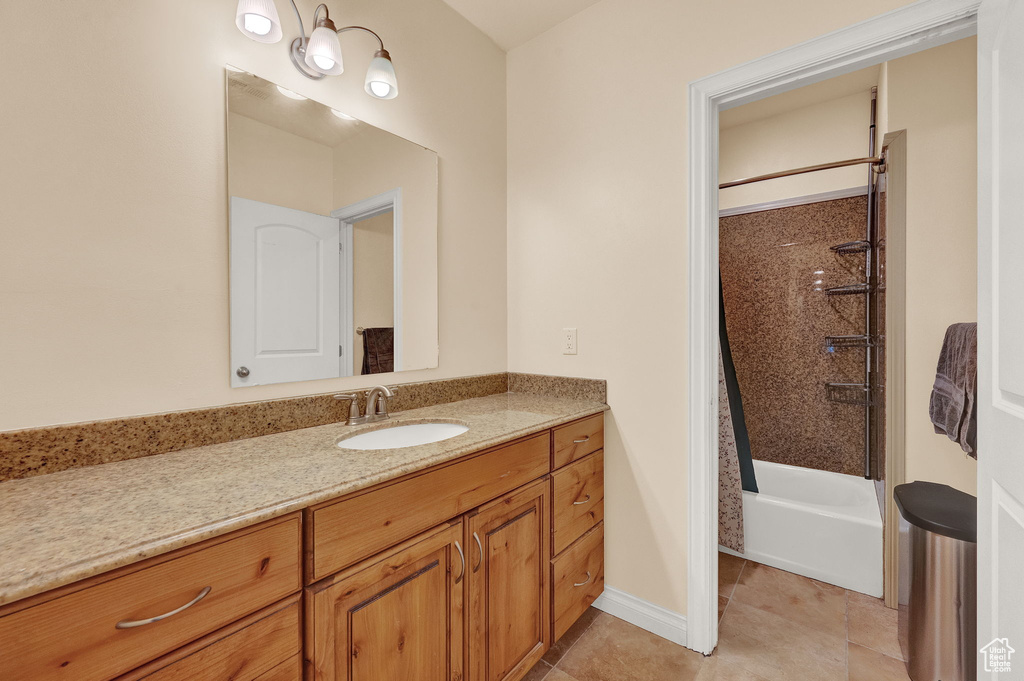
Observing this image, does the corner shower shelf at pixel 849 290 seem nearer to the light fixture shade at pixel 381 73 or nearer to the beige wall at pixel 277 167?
the light fixture shade at pixel 381 73

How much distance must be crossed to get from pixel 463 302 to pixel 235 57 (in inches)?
44.4

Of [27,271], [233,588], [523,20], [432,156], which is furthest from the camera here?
[523,20]

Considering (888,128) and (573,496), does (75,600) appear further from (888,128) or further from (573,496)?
(888,128)

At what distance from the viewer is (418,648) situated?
1067 millimetres

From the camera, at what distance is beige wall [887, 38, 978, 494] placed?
5.57ft

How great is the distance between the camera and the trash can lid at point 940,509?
4.48 ft

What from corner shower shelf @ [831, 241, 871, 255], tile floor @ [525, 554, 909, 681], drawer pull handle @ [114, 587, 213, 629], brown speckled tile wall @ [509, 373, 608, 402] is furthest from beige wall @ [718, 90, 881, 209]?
drawer pull handle @ [114, 587, 213, 629]

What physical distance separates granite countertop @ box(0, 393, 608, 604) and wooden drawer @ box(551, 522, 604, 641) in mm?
613

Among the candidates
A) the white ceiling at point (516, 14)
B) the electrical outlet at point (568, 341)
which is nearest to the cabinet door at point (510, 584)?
the electrical outlet at point (568, 341)

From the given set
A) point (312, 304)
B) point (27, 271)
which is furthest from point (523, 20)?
point (27, 271)

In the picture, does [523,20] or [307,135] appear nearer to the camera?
[307,135]

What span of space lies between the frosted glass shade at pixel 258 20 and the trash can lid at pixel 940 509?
248 centimetres

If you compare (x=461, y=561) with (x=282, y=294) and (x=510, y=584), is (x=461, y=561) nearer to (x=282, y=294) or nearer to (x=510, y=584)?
(x=510, y=584)
